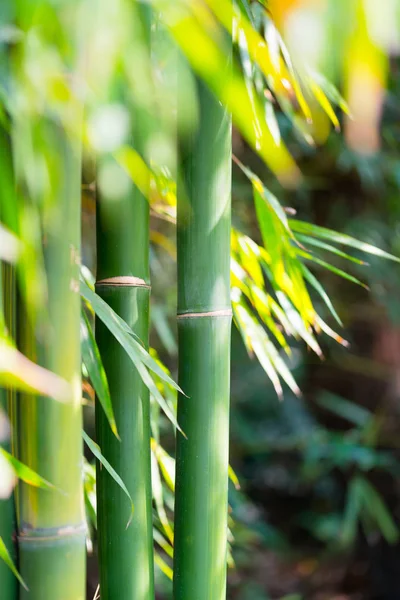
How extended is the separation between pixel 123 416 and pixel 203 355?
0.29 feet

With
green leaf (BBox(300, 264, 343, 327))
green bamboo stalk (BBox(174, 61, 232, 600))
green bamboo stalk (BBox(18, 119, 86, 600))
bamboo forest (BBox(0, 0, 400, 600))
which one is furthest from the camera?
green leaf (BBox(300, 264, 343, 327))

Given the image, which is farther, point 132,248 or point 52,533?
point 132,248

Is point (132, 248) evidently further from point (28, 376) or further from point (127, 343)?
point (28, 376)

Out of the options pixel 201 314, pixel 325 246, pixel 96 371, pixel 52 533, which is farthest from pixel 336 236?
pixel 52 533

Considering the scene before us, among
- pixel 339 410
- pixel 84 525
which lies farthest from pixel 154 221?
pixel 84 525

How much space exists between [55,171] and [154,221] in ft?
4.62

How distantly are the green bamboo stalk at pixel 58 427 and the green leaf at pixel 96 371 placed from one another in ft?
0.20

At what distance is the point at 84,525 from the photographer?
0.53m

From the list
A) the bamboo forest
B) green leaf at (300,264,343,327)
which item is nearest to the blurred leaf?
the bamboo forest

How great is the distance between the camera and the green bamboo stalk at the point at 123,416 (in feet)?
2.04

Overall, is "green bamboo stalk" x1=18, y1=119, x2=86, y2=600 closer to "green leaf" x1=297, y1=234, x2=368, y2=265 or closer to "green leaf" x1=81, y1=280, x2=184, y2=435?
"green leaf" x1=81, y1=280, x2=184, y2=435

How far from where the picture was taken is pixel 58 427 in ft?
1.65

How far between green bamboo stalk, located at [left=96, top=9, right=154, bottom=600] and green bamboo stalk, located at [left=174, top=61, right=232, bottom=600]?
1.4 inches

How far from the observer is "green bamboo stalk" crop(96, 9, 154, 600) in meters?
0.62
